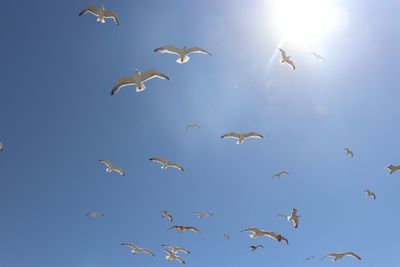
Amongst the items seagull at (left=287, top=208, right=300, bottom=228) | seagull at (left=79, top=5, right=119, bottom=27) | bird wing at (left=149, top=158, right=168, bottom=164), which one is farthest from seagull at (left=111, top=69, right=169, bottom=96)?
seagull at (left=287, top=208, right=300, bottom=228)

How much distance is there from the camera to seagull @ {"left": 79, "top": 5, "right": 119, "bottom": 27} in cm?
3634

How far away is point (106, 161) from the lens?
45906 millimetres

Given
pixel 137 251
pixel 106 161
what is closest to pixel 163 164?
pixel 106 161

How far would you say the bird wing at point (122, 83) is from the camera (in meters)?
34.2

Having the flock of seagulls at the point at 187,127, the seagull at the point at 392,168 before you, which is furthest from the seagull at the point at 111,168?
the seagull at the point at 392,168

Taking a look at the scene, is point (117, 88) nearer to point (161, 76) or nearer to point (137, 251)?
point (161, 76)

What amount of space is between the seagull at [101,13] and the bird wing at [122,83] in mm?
4902

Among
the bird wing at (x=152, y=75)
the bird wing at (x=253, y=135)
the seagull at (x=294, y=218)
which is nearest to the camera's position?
the bird wing at (x=152, y=75)

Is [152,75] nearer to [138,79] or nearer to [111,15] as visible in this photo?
[138,79]

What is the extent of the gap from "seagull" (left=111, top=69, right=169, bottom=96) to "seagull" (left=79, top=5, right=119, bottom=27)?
5.00 m

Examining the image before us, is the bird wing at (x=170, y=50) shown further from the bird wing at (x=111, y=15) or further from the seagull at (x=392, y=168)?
the seagull at (x=392, y=168)

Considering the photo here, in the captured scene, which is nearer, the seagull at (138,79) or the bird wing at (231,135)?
the seagull at (138,79)

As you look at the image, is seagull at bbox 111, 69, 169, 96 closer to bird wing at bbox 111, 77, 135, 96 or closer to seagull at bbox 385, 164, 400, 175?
bird wing at bbox 111, 77, 135, 96

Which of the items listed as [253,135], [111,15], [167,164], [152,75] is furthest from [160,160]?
[111,15]
